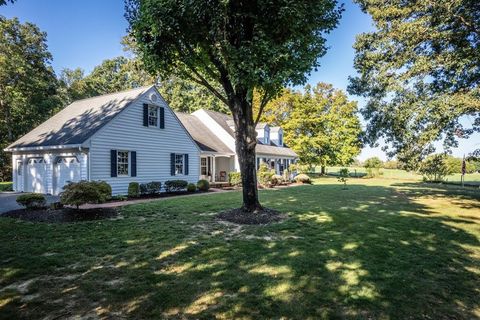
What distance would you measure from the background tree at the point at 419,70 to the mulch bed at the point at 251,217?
863 centimetres

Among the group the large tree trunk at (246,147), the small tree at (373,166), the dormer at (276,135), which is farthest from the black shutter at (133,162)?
the small tree at (373,166)

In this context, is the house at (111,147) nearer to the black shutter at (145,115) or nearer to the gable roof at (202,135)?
the black shutter at (145,115)

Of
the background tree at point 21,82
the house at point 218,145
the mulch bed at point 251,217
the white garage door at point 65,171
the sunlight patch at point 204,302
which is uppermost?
the background tree at point 21,82

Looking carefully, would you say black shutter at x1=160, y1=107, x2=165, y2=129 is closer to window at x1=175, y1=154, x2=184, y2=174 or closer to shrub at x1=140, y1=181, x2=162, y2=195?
window at x1=175, y1=154, x2=184, y2=174

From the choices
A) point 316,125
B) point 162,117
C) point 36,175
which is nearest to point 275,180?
point 162,117

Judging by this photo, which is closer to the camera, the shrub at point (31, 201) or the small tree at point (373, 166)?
the shrub at point (31, 201)

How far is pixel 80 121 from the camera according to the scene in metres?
16.7

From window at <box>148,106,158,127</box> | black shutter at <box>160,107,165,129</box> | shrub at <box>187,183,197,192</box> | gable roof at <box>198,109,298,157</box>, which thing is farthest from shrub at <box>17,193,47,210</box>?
gable roof at <box>198,109,298,157</box>

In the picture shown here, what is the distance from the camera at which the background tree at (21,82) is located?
26.0 metres

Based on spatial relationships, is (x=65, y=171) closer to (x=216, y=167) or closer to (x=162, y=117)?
(x=162, y=117)

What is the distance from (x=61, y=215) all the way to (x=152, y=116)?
934 cm

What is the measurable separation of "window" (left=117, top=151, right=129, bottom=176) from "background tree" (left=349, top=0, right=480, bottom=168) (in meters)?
14.5

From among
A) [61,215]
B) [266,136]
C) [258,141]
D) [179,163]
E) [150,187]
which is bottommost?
[61,215]

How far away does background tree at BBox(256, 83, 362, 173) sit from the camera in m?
38.5
